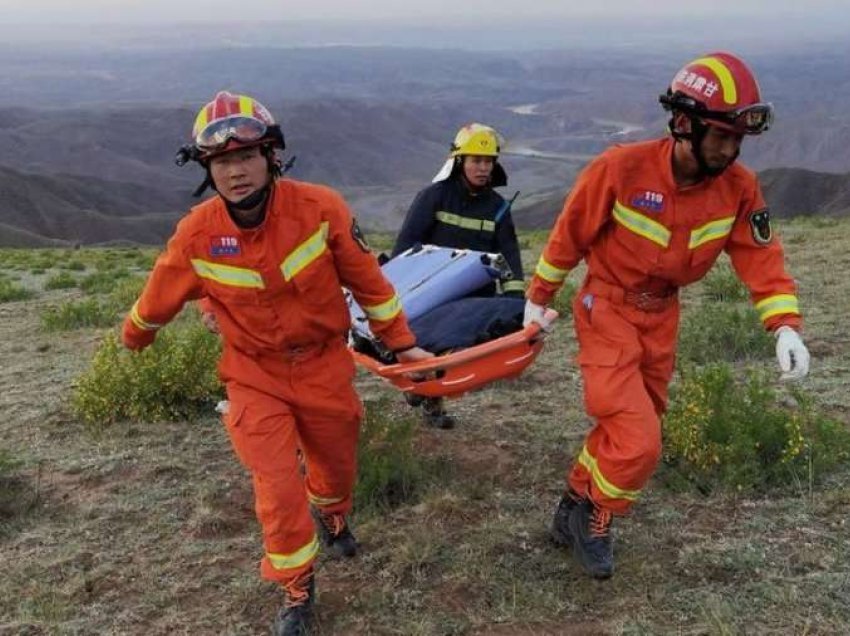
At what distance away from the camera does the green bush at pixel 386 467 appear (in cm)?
502

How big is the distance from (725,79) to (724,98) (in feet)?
0.31

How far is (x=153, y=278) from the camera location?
13.1 ft

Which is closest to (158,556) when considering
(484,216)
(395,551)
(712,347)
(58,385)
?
(395,551)

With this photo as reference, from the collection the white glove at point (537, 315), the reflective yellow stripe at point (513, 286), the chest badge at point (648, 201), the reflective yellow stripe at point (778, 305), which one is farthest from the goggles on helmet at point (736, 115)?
the reflective yellow stripe at point (513, 286)

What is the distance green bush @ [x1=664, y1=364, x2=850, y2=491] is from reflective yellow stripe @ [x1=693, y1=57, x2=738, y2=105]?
1.92 metres

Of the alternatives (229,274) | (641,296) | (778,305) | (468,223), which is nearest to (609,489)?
(641,296)

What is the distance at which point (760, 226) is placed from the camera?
410 centimetres

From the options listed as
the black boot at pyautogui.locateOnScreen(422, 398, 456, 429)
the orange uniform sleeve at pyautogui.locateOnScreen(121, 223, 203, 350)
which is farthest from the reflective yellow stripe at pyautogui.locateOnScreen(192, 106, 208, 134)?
the black boot at pyautogui.locateOnScreen(422, 398, 456, 429)

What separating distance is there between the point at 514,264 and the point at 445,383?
1911mm

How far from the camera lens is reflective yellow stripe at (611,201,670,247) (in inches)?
158

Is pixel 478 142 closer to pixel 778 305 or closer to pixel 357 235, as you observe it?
pixel 357 235

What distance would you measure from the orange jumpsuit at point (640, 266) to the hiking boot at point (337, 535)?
1.21 m

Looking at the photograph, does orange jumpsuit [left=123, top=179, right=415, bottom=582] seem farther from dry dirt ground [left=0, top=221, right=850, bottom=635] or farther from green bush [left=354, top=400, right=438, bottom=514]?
green bush [left=354, top=400, right=438, bottom=514]

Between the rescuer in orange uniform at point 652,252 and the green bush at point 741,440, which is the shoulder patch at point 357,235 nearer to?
the rescuer in orange uniform at point 652,252
